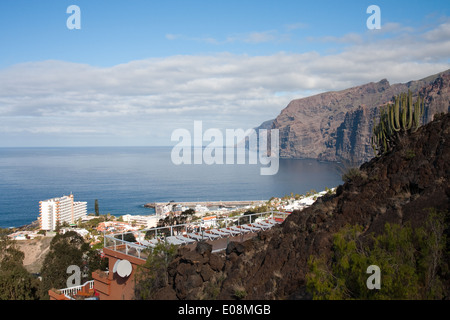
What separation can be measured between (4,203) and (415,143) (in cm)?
8653

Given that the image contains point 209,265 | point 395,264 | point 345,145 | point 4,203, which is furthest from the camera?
point 345,145

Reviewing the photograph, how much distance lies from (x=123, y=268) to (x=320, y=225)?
5.52 meters

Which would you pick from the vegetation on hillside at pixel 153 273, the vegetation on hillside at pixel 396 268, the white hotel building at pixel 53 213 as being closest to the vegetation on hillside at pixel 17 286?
the vegetation on hillside at pixel 153 273

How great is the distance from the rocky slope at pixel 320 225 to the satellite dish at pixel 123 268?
5.23ft

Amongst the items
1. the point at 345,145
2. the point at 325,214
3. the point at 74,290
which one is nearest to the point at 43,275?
the point at 74,290

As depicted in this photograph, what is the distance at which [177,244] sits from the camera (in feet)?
39.2

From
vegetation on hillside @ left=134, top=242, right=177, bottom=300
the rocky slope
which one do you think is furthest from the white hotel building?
the rocky slope

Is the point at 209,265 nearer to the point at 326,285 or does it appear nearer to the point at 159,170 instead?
the point at 326,285

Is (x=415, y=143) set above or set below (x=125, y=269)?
above

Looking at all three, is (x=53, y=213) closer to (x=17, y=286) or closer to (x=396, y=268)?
(x=17, y=286)

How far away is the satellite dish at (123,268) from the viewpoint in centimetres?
1062

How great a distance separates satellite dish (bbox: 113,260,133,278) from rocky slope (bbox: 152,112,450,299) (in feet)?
5.23

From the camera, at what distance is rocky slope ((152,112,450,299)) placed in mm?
7965

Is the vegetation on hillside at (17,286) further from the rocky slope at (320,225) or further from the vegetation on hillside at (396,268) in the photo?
the vegetation on hillside at (396,268)
